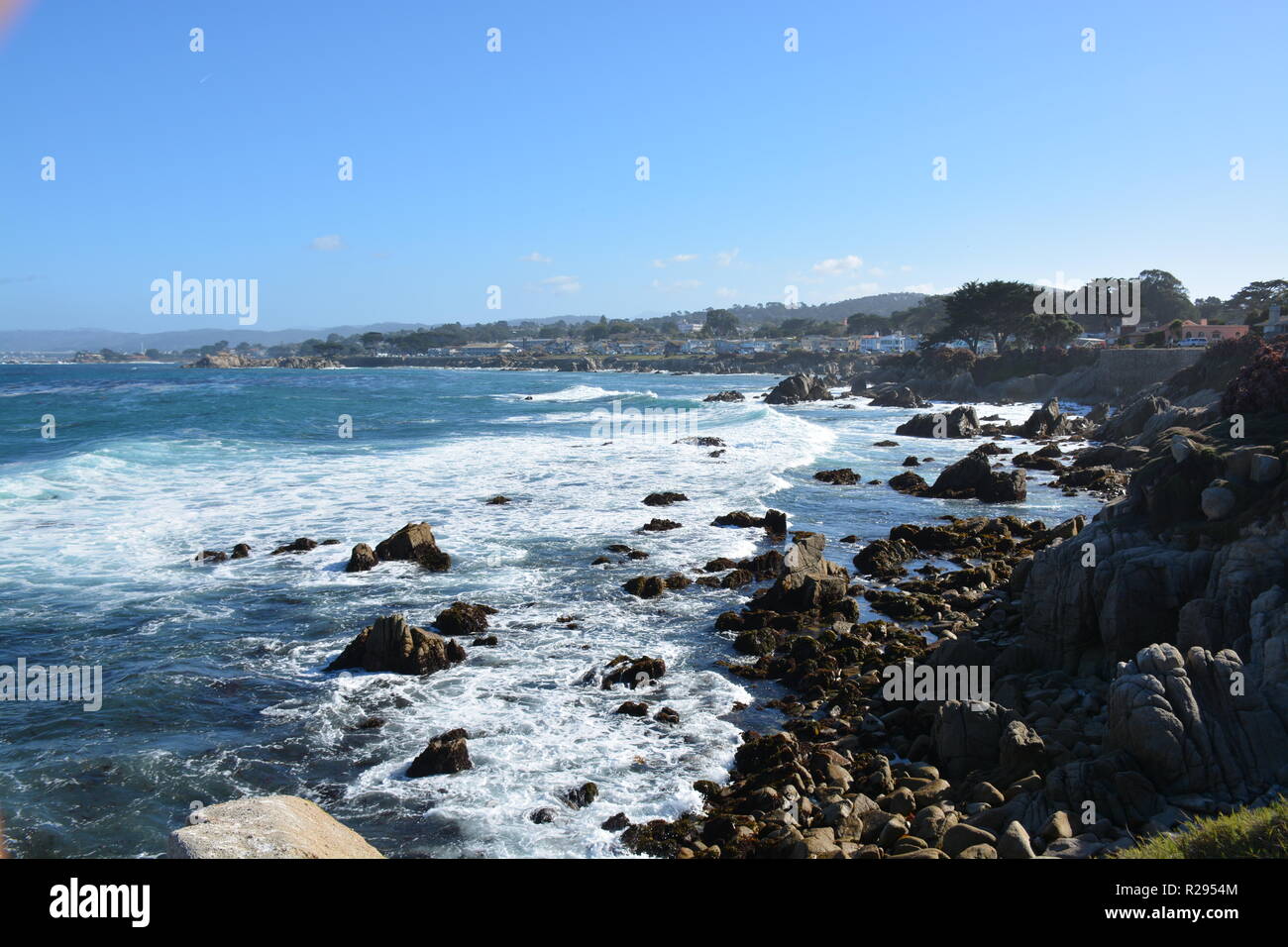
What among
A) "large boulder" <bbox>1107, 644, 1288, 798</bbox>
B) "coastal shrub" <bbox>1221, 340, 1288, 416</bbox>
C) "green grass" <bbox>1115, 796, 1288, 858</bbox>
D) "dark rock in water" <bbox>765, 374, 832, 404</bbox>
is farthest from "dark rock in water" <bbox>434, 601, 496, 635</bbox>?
"dark rock in water" <bbox>765, 374, 832, 404</bbox>

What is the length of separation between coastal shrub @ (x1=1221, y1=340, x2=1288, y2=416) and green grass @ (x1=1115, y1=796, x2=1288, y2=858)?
13722mm

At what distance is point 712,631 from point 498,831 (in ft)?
25.8

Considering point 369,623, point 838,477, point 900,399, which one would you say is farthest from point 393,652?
point 900,399

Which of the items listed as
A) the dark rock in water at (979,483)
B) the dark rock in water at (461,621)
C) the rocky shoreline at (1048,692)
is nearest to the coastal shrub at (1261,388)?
the rocky shoreline at (1048,692)

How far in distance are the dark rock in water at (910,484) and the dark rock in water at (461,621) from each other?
20.8 m

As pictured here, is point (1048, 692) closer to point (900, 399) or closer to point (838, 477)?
point (838, 477)

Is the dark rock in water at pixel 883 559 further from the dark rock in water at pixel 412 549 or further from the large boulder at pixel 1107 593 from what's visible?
the dark rock in water at pixel 412 549

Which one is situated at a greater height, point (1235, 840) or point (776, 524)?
point (776, 524)

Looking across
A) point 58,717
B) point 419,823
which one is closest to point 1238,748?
point 419,823

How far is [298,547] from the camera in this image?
22.5 m

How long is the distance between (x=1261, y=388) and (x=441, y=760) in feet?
60.4

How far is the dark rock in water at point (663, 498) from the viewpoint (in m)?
29.6
